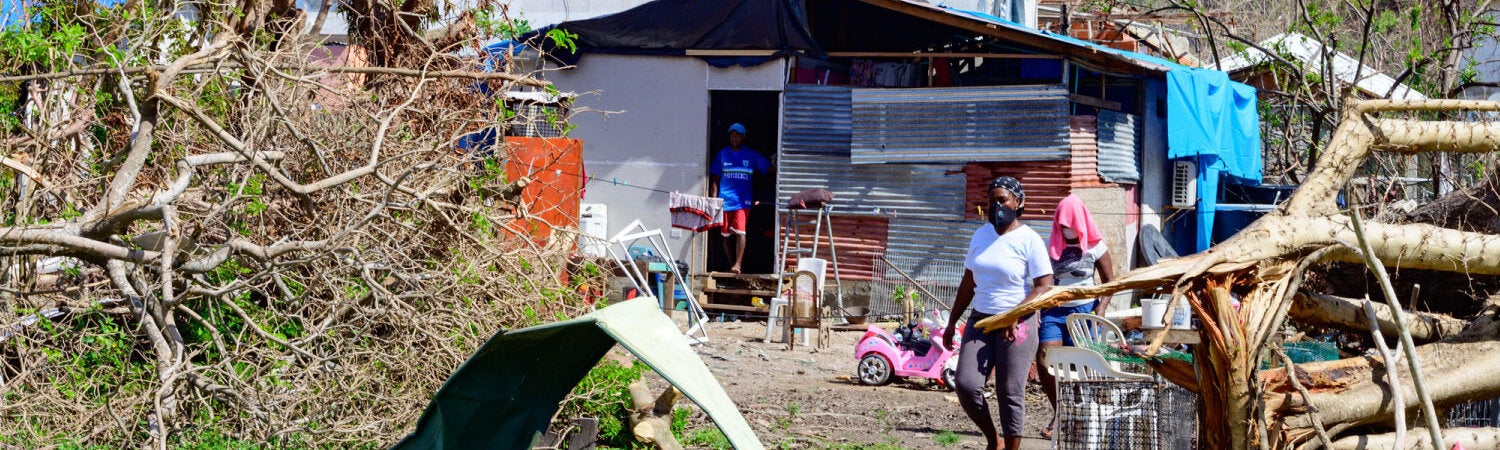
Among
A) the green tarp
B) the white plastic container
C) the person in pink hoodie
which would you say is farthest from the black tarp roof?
the green tarp

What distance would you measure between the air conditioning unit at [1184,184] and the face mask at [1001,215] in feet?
34.4

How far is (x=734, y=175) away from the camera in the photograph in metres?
14.9

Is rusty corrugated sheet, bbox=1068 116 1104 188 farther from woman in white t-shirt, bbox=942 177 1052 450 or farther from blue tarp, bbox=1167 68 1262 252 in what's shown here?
woman in white t-shirt, bbox=942 177 1052 450

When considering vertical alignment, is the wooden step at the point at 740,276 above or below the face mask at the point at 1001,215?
below

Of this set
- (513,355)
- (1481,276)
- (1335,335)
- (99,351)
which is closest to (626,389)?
(99,351)

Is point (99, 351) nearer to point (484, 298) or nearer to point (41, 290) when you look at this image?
point (41, 290)

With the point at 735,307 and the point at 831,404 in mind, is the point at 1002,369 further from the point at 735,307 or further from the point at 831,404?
the point at 735,307

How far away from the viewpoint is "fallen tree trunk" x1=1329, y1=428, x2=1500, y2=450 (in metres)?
6.48

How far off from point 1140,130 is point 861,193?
12.8ft

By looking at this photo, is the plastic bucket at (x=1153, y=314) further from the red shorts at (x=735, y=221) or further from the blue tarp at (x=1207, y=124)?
the red shorts at (x=735, y=221)

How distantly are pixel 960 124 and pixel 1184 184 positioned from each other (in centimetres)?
408

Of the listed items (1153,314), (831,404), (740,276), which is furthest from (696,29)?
(1153,314)

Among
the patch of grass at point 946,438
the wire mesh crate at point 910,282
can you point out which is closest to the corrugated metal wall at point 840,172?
the wire mesh crate at point 910,282

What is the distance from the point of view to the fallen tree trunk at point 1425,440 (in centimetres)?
648
